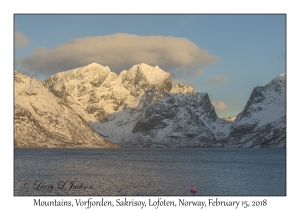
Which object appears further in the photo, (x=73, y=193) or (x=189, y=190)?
(x=189, y=190)

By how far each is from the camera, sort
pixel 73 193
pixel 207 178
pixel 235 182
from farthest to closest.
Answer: pixel 207 178, pixel 235 182, pixel 73 193

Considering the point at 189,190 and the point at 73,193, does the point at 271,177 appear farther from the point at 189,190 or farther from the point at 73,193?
the point at 73,193
